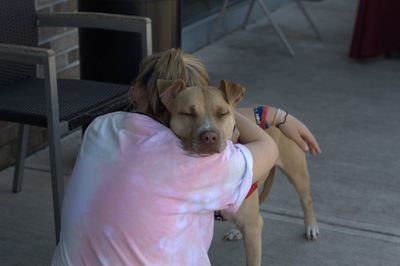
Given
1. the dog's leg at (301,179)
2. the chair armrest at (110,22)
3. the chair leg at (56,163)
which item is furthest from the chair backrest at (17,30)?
the dog's leg at (301,179)

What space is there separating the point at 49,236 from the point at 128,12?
1.51 meters

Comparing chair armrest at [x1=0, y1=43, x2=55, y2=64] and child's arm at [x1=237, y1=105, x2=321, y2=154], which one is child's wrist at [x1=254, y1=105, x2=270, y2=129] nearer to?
child's arm at [x1=237, y1=105, x2=321, y2=154]

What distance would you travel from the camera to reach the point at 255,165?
8.09 feet

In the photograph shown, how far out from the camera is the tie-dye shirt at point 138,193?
7.32 feet

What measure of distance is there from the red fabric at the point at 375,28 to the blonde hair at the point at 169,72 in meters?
4.99

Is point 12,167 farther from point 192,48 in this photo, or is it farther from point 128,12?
point 192,48

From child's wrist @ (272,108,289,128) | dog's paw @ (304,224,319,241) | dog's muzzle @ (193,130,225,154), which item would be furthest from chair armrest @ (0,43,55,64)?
dog's paw @ (304,224,319,241)

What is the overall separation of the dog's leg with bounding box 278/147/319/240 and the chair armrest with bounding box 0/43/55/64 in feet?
3.81

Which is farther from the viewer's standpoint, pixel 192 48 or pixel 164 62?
pixel 192 48

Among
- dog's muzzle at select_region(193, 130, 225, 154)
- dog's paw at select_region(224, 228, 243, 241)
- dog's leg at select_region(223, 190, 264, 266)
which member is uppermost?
dog's muzzle at select_region(193, 130, 225, 154)

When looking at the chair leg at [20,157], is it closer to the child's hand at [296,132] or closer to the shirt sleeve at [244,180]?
the child's hand at [296,132]

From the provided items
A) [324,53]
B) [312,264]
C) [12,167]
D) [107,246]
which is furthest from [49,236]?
[324,53]

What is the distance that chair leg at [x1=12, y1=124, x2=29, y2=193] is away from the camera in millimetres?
4094

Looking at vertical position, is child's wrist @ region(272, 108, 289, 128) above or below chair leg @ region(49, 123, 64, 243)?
above
